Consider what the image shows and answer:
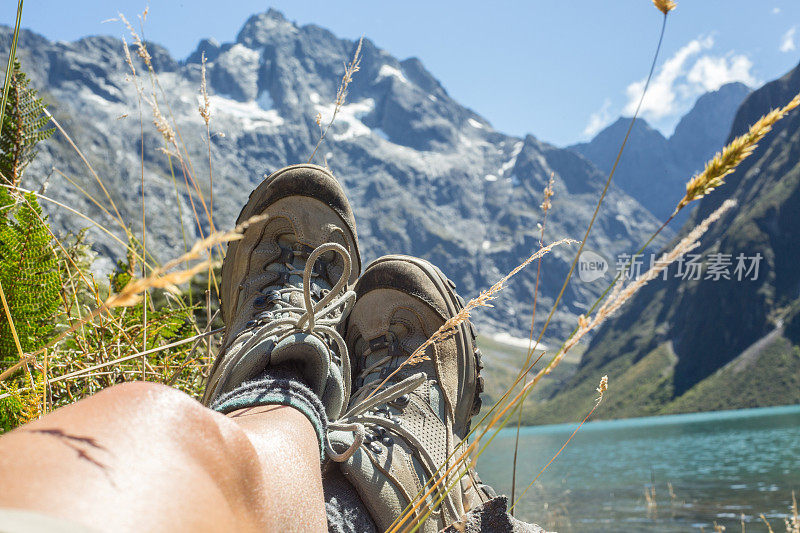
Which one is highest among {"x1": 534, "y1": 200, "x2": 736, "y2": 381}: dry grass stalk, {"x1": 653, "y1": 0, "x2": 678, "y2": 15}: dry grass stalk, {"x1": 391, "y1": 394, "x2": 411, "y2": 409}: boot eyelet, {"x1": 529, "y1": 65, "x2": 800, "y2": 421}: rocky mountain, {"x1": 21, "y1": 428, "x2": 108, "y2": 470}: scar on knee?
{"x1": 529, "y1": 65, "x2": 800, "y2": 421}: rocky mountain

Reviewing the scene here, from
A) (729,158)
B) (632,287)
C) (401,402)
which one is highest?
(729,158)

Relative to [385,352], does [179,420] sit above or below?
below

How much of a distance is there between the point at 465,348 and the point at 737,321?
377 ft

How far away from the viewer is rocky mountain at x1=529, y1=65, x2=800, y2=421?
295 feet

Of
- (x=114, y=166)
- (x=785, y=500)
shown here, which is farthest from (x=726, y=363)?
(x=114, y=166)

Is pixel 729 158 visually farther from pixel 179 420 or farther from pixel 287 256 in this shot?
pixel 287 256

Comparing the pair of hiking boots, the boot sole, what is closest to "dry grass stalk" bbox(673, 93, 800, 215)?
the pair of hiking boots

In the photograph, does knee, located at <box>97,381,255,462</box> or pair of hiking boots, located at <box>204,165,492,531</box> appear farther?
pair of hiking boots, located at <box>204,165,492,531</box>

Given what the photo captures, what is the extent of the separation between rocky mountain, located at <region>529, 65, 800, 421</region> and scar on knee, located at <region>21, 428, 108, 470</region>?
102m

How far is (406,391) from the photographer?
1604 mm

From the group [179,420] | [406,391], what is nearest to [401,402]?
[406,391]

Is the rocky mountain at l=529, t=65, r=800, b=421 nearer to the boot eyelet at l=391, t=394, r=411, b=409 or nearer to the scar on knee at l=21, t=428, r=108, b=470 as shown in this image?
the boot eyelet at l=391, t=394, r=411, b=409

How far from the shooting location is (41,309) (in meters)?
1.47

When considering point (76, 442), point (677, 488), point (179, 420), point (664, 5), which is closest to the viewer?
point (76, 442)
